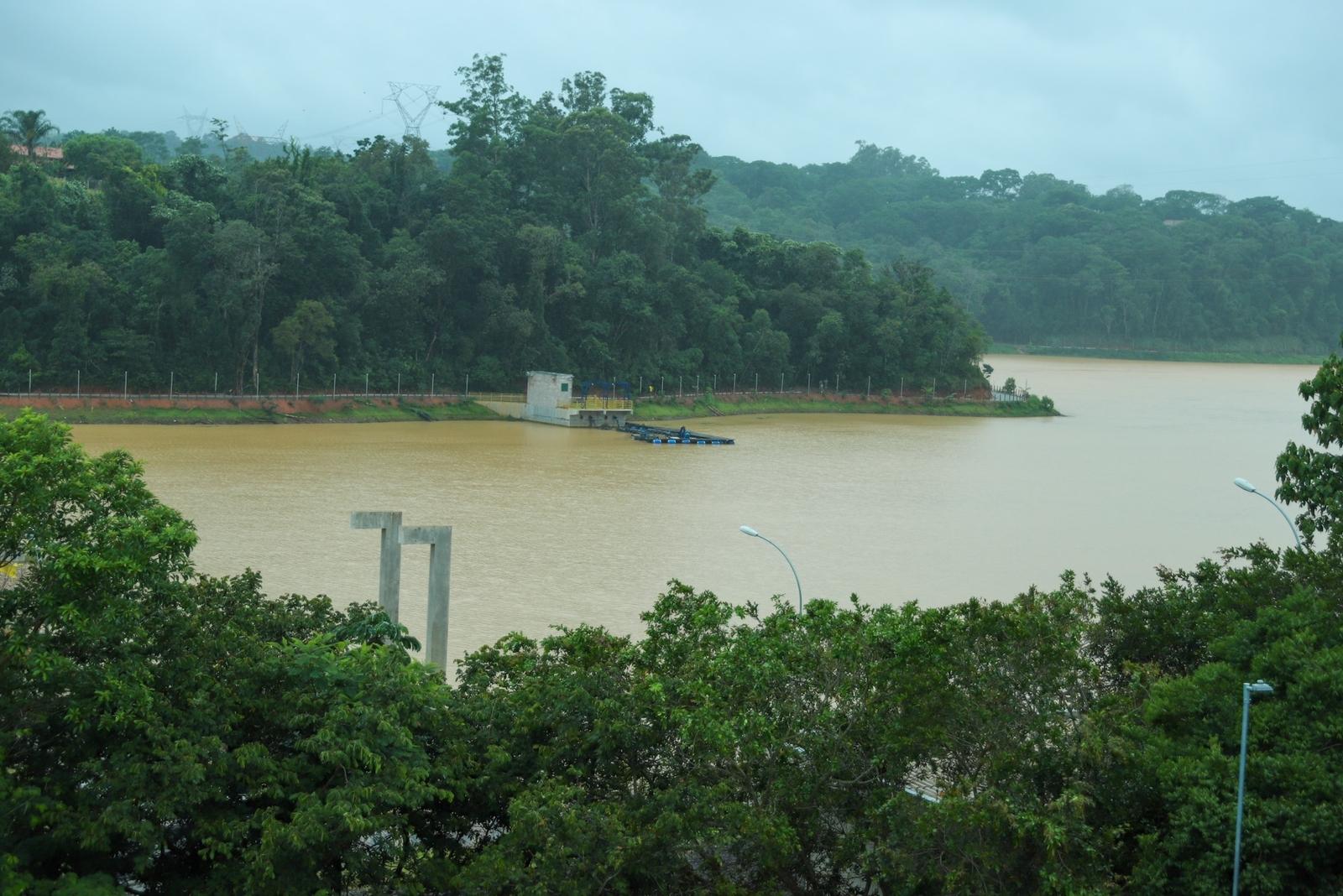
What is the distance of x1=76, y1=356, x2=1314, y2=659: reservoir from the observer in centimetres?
2209

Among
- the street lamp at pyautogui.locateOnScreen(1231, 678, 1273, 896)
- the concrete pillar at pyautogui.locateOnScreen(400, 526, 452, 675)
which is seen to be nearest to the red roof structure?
the concrete pillar at pyautogui.locateOnScreen(400, 526, 452, 675)

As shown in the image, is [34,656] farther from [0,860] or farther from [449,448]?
[449,448]

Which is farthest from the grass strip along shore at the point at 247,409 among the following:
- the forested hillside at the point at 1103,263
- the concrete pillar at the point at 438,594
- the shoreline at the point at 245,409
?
the forested hillside at the point at 1103,263

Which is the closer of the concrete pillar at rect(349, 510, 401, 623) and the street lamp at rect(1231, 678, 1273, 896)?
the street lamp at rect(1231, 678, 1273, 896)

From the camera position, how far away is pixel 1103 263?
10025 cm

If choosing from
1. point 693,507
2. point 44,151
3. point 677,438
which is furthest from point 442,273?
point 44,151

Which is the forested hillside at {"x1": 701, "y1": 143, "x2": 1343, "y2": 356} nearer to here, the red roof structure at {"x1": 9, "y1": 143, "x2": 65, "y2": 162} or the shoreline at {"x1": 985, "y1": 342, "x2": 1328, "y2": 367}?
the shoreline at {"x1": 985, "y1": 342, "x2": 1328, "y2": 367}

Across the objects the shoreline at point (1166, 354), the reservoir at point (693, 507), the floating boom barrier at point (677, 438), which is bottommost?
the reservoir at point (693, 507)

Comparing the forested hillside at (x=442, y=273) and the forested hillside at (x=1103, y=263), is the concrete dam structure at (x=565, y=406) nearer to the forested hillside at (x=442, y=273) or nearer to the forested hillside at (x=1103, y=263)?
the forested hillside at (x=442, y=273)

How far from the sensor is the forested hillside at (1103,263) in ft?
331

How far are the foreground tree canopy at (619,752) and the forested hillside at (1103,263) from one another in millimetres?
88026

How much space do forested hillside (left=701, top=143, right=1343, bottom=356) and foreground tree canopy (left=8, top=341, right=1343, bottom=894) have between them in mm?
88026

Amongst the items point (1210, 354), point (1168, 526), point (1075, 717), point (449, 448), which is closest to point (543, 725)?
point (1075, 717)

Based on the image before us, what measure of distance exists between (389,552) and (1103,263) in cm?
9390
